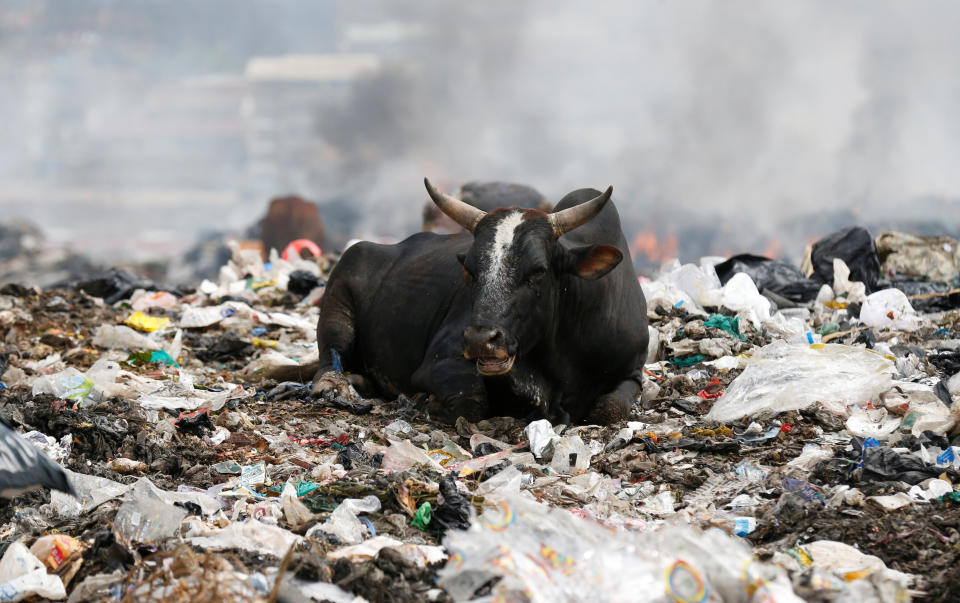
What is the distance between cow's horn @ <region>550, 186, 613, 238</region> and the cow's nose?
71cm

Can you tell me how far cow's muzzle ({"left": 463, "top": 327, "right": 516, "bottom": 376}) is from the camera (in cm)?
439

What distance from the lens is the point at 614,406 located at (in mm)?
4980

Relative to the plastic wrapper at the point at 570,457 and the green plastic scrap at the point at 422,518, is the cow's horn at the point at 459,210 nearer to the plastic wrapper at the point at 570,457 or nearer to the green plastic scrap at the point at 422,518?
the plastic wrapper at the point at 570,457

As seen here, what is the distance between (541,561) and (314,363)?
4.17 metres

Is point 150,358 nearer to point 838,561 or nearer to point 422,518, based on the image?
point 422,518

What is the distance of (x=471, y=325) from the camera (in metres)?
4.48

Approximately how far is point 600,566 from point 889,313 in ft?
18.0

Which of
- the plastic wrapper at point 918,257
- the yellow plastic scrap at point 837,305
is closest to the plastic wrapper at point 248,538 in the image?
the yellow plastic scrap at point 837,305

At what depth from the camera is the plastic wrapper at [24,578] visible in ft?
8.48

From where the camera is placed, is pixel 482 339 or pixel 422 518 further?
pixel 482 339

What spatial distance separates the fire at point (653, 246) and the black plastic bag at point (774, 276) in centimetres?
906

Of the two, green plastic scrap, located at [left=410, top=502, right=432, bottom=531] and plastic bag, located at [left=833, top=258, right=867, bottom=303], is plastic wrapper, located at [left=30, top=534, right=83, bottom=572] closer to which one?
green plastic scrap, located at [left=410, top=502, right=432, bottom=531]

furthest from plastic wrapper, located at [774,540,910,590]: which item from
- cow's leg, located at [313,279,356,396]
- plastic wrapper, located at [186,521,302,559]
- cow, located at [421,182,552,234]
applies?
cow, located at [421,182,552,234]

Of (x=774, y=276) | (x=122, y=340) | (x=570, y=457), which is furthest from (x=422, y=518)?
(x=774, y=276)
